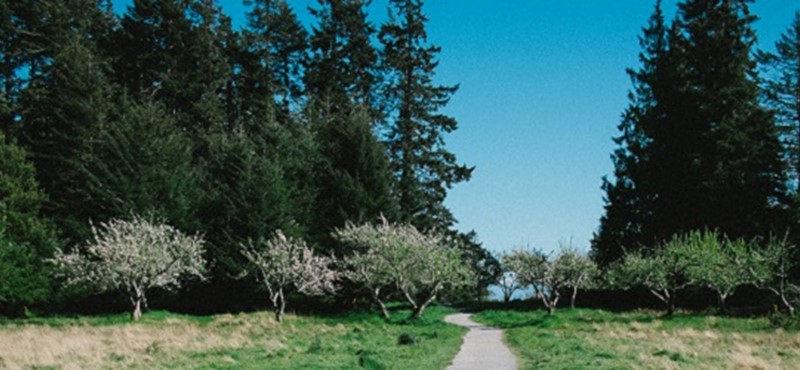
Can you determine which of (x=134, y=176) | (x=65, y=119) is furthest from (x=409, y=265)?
(x=65, y=119)

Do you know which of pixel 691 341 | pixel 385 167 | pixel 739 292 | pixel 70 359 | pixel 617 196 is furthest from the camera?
pixel 617 196

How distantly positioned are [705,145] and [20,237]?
49423mm

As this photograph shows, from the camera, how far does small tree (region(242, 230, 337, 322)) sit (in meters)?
40.7

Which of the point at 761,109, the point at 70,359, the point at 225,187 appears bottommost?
the point at 70,359

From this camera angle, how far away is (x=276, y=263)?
40.9 meters

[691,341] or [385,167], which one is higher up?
[385,167]

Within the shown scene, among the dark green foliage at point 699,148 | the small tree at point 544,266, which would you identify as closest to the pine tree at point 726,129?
the dark green foliage at point 699,148

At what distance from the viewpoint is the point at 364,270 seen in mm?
40594

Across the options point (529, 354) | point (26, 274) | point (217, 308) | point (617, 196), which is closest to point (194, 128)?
point (217, 308)

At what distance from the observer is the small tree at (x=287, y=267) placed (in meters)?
40.7

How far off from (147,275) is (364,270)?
44.5 feet

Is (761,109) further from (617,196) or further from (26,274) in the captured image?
(26,274)

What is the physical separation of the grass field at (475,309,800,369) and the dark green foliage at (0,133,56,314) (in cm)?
2869

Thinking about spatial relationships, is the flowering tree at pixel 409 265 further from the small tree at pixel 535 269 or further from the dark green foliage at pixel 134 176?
the dark green foliage at pixel 134 176
